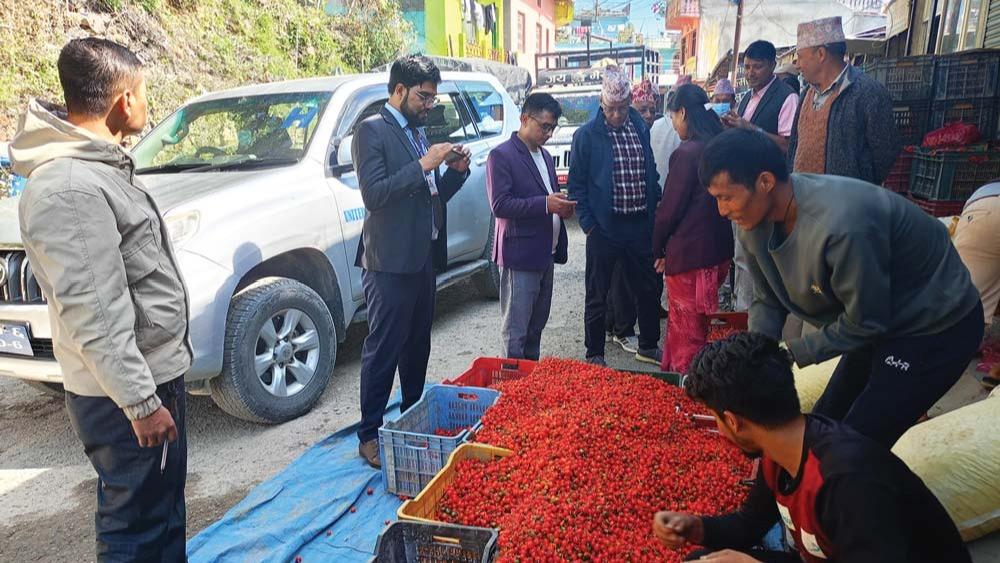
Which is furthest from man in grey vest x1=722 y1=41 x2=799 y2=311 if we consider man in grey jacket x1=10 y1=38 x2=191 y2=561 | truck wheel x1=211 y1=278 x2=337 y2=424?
man in grey jacket x1=10 y1=38 x2=191 y2=561

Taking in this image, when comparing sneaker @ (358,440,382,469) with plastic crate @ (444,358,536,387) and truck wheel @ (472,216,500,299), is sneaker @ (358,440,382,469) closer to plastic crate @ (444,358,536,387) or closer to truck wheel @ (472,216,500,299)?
plastic crate @ (444,358,536,387)

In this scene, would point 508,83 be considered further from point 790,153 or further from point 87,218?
point 87,218

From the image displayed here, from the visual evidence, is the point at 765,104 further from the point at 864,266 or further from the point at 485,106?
the point at 864,266

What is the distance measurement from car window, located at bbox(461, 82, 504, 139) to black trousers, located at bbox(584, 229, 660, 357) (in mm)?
2312

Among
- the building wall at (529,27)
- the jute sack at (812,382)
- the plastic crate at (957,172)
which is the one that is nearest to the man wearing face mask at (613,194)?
the jute sack at (812,382)

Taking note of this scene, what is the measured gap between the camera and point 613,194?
4938mm

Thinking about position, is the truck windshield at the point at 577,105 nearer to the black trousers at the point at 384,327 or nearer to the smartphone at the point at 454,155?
the smartphone at the point at 454,155

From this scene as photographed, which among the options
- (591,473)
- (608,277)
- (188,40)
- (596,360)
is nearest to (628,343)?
(596,360)

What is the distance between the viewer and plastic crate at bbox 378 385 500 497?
10.8ft

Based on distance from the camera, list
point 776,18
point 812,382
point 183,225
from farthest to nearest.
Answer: point 776,18 → point 183,225 → point 812,382

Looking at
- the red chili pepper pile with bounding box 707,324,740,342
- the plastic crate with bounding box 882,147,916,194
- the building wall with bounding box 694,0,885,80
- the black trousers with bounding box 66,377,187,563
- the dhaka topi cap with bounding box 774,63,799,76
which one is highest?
the building wall with bounding box 694,0,885,80

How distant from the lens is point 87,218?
1.96 meters

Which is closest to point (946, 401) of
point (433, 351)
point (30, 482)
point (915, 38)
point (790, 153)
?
point (790, 153)

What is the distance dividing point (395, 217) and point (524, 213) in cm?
107
